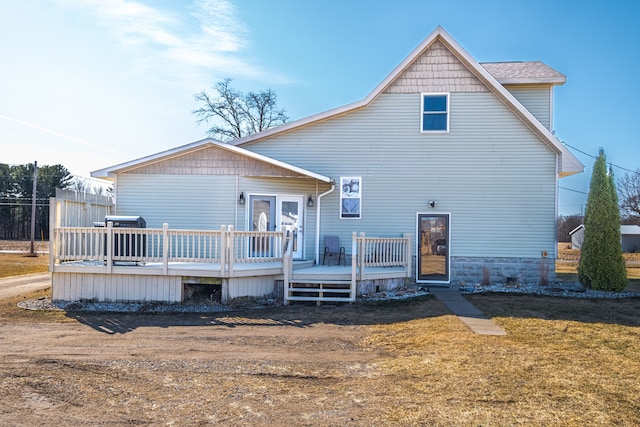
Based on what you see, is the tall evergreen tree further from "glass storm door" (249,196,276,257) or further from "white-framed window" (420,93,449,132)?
"glass storm door" (249,196,276,257)

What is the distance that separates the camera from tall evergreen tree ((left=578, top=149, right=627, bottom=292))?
496 inches

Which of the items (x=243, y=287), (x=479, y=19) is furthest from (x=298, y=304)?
(x=479, y=19)

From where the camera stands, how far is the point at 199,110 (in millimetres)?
31578

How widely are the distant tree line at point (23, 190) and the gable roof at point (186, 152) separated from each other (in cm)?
4293

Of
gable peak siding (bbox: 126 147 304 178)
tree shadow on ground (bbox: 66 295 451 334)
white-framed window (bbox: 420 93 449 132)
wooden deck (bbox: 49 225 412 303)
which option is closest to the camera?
tree shadow on ground (bbox: 66 295 451 334)

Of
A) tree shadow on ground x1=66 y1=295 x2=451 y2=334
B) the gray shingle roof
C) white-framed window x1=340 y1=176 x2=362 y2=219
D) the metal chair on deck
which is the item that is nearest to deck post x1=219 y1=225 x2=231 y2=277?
tree shadow on ground x1=66 y1=295 x2=451 y2=334

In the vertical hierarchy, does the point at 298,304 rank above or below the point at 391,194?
below

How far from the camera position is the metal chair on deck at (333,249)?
13508 mm

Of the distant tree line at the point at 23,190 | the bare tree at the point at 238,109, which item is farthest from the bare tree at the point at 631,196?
the distant tree line at the point at 23,190

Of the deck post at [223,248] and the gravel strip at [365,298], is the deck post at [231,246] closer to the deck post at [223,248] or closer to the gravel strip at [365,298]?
the deck post at [223,248]

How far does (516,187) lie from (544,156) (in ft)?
4.05

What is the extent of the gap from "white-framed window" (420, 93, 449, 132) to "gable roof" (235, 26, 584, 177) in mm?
1106

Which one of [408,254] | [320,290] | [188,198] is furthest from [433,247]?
[188,198]

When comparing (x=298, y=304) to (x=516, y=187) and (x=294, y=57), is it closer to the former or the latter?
(x=516, y=187)
